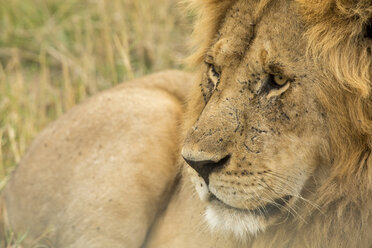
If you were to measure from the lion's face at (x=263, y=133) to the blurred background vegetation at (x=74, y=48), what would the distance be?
9.38 feet

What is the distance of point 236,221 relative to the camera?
100 inches

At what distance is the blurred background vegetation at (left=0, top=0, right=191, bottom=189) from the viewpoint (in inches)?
219

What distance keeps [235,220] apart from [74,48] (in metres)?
3.98

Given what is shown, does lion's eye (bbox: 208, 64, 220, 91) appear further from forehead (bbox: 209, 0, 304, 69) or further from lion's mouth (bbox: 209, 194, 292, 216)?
lion's mouth (bbox: 209, 194, 292, 216)

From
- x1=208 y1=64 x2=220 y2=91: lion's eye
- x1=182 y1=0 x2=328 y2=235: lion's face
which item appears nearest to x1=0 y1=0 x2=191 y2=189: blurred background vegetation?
x1=208 y1=64 x2=220 y2=91: lion's eye

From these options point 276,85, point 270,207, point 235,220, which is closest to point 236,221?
point 235,220

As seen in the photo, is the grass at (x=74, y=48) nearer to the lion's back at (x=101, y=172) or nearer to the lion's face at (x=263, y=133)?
the lion's back at (x=101, y=172)

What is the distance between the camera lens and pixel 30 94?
577 centimetres

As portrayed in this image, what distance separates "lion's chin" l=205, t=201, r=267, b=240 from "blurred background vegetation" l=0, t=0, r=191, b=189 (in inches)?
113

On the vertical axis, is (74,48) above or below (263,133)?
below

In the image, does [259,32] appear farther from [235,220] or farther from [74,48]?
[74,48]

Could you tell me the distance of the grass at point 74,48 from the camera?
5562 millimetres

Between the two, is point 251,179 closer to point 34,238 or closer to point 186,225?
point 186,225

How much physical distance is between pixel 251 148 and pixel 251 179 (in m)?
0.12
